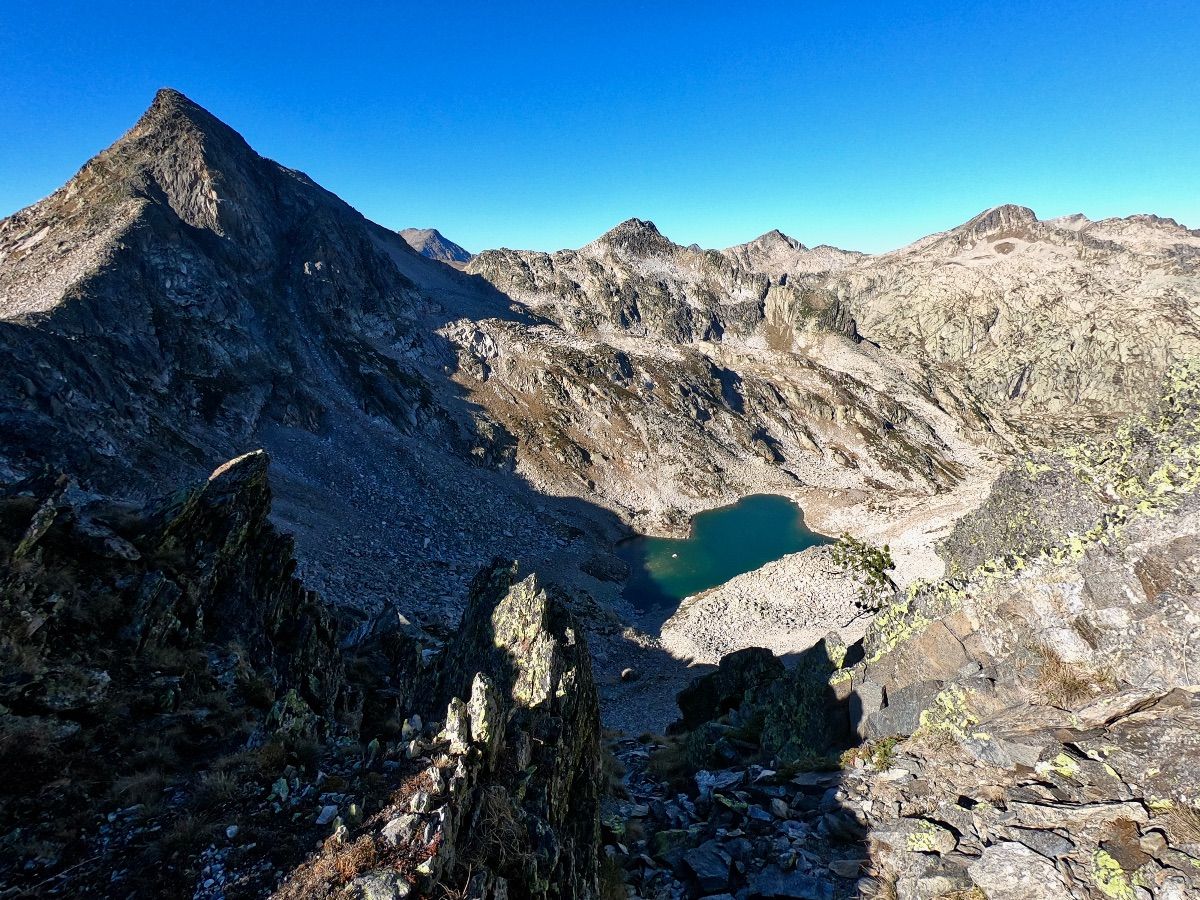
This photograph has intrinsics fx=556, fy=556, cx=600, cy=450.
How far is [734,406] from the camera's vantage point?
127812mm

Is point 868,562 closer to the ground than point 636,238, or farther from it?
closer to the ground

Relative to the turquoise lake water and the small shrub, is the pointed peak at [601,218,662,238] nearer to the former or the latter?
the turquoise lake water

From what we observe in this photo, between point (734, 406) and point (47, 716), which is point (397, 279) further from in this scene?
point (47, 716)

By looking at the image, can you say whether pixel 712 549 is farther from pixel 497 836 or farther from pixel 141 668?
pixel 497 836

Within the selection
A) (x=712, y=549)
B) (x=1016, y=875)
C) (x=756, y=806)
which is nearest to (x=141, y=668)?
(x=756, y=806)

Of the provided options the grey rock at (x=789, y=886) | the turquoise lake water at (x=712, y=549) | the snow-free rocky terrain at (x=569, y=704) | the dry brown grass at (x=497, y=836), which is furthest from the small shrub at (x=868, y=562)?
the dry brown grass at (x=497, y=836)

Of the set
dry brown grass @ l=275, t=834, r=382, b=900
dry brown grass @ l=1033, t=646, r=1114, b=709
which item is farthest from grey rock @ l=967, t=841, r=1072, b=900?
dry brown grass @ l=275, t=834, r=382, b=900

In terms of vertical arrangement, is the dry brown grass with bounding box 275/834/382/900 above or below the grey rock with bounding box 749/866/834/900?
above

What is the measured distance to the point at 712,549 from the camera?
3182 inches

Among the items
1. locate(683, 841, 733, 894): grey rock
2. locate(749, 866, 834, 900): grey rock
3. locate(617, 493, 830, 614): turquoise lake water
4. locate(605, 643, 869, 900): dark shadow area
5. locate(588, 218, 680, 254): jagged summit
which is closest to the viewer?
locate(749, 866, 834, 900): grey rock

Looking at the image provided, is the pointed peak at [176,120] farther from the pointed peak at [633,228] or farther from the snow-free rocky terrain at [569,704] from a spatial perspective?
the pointed peak at [633,228]

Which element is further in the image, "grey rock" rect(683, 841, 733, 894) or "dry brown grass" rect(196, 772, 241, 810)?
"grey rock" rect(683, 841, 733, 894)

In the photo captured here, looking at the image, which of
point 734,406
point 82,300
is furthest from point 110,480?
point 734,406

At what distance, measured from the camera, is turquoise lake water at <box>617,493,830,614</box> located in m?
69.8
